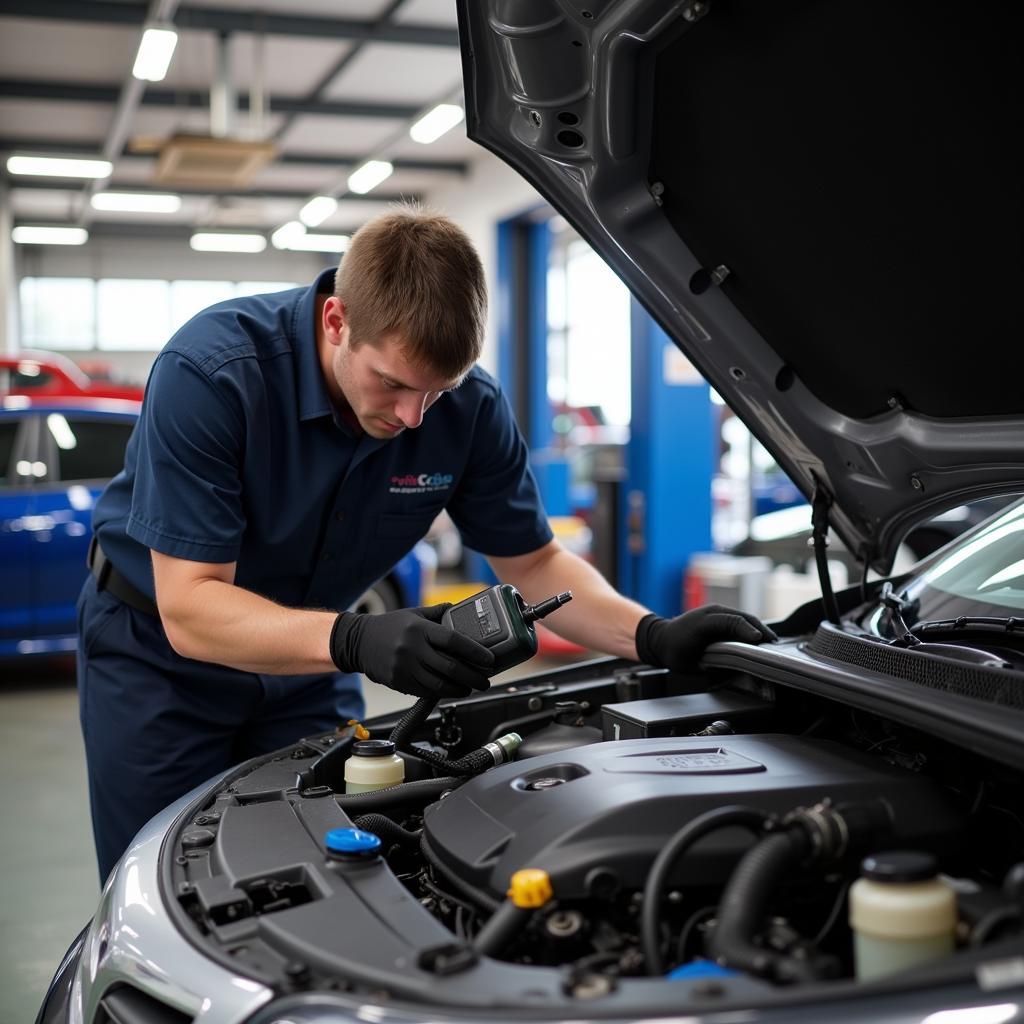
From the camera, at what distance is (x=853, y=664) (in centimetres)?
145

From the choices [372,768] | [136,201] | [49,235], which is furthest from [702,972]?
[49,235]

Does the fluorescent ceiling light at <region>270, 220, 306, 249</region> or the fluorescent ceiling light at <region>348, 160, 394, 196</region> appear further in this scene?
the fluorescent ceiling light at <region>270, 220, 306, 249</region>

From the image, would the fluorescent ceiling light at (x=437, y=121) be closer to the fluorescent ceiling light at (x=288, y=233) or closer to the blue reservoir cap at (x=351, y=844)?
the fluorescent ceiling light at (x=288, y=233)

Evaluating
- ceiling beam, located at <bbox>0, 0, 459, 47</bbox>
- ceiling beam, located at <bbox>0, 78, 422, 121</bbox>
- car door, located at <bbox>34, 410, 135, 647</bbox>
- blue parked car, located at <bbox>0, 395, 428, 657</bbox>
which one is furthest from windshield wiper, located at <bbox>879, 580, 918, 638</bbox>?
ceiling beam, located at <bbox>0, 78, 422, 121</bbox>

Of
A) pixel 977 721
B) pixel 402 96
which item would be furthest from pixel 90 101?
pixel 977 721

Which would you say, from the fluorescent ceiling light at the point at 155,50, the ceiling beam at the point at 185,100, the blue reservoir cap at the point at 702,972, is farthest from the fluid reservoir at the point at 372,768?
the ceiling beam at the point at 185,100

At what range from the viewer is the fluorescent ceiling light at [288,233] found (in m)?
12.9

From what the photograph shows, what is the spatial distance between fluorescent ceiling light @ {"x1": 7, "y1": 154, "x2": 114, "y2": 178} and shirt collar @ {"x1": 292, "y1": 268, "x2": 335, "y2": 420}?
8.91 meters

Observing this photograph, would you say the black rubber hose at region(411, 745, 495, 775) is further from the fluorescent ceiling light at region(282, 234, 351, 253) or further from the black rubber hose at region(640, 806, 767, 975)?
the fluorescent ceiling light at region(282, 234, 351, 253)

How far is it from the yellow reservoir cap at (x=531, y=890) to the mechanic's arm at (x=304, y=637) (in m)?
0.46

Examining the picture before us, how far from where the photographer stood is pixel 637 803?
1151 millimetres

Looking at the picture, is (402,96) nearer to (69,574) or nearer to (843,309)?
(69,574)

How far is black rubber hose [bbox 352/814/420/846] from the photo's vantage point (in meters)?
1.41

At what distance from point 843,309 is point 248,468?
973 millimetres
